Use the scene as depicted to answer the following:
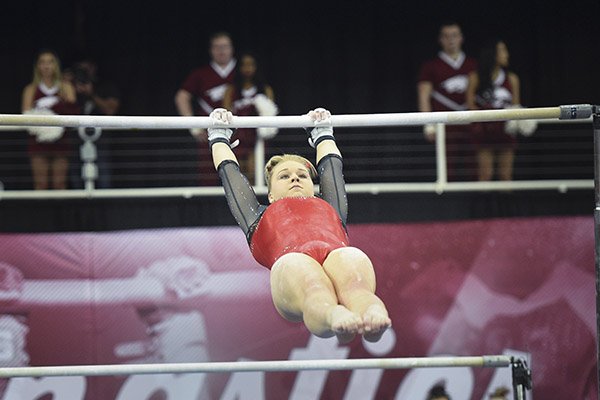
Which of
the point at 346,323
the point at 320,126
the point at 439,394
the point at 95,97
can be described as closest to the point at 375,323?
the point at 346,323

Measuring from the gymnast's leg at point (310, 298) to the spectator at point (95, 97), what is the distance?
380cm

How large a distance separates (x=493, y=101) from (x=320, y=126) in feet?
10.3

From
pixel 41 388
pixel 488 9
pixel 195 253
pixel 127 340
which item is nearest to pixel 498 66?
pixel 488 9

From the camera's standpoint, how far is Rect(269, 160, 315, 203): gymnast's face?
217 inches

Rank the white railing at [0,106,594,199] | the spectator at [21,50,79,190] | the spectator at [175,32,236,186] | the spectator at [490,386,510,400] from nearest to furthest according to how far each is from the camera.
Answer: the white railing at [0,106,594,199]
the spectator at [490,386,510,400]
the spectator at [21,50,79,190]
the spectator at [175,32,236,186]

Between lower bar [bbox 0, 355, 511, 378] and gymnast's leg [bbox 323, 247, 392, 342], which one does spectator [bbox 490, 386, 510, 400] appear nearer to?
lower bar [bbox 0, 355, 511, 378]

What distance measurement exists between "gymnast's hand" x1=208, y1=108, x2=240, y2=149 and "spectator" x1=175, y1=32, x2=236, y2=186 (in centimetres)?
277

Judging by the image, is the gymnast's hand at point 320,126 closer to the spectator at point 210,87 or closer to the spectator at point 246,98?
the spectator at point 246,98

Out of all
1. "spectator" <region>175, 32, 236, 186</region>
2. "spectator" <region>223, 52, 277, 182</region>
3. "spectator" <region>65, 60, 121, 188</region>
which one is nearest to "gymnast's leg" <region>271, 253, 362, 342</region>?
"spectator" <region>223, 52, 277, 182</region>

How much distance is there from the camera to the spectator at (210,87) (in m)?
8.44

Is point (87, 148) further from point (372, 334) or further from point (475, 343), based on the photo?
point (372, 334)

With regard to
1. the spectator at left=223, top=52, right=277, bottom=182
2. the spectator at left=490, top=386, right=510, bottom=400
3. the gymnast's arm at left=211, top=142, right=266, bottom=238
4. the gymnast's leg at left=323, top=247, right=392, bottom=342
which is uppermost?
the spectator at left=223, top=52, right=277, bottom=182

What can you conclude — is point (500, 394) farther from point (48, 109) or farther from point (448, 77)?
point (48, 109)

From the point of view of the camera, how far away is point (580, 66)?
1002 centimetres
